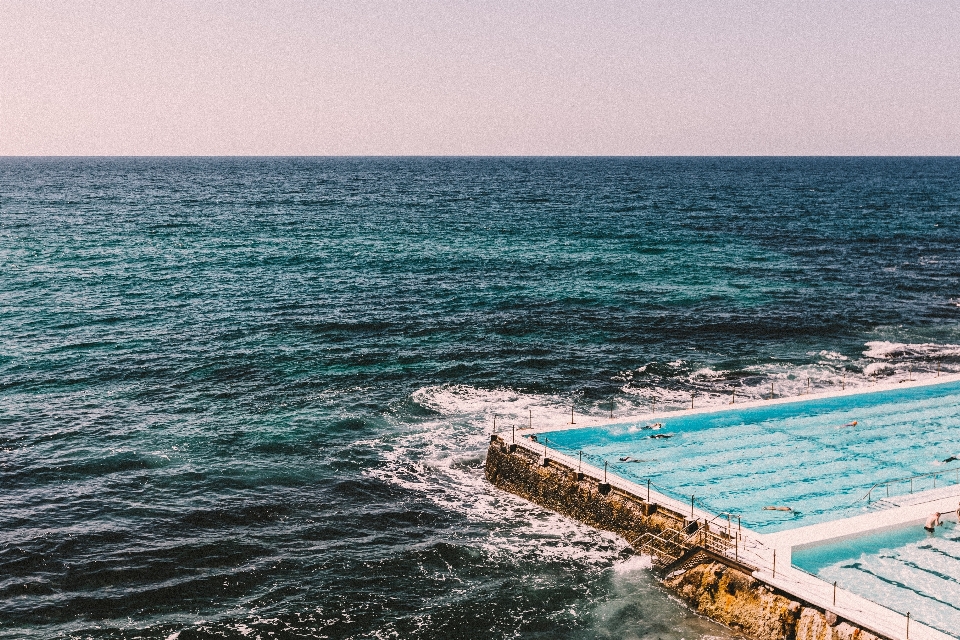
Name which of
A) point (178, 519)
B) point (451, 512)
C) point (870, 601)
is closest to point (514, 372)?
point (451, 512)

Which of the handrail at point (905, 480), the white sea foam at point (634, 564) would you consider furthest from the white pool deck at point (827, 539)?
the white sea foam at point (634, 564)

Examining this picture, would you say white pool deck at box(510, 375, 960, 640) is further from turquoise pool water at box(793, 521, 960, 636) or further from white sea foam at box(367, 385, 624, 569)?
white sea foam at box(367, 385, 624, 569)

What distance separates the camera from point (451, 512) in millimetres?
37125

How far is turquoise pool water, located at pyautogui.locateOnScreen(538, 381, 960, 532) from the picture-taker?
33.7 meters

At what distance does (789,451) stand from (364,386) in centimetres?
2622

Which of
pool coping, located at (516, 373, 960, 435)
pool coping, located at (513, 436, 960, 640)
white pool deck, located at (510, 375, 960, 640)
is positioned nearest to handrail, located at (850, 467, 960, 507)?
white pool deck, located at (510, 375, 960, 640)

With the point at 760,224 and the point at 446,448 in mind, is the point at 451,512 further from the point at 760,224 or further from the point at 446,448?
the point at 760,224

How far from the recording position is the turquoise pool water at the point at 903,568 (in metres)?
25.8

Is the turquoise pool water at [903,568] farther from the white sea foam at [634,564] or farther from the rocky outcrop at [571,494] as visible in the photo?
the rocky outcrop at [571,494]

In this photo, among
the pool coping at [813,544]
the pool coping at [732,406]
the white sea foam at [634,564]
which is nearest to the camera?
the pool coping at [813,544]

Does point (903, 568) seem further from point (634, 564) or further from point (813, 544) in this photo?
point (634, 564)

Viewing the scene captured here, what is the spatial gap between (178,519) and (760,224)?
10840 cm

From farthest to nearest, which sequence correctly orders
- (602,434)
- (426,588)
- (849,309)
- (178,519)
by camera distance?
(849,309)
(602,434)
(178,519)
(426,588)

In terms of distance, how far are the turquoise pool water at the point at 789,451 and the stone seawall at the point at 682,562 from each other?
6.40ft
